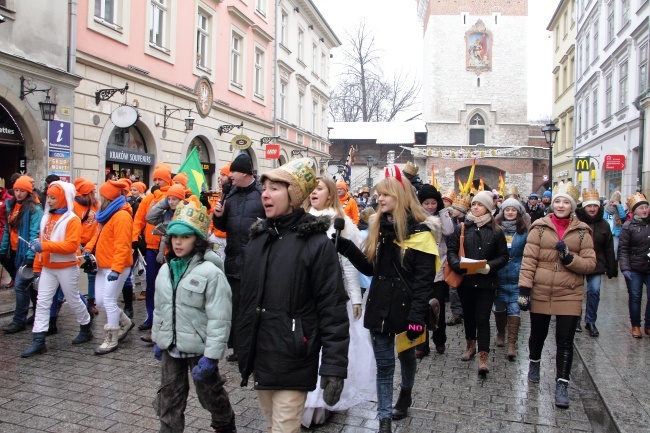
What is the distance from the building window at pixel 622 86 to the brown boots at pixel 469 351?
21140mm

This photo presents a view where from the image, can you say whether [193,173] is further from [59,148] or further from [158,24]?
[158,24]

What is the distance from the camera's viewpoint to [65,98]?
12680mm

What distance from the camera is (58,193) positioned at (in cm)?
614

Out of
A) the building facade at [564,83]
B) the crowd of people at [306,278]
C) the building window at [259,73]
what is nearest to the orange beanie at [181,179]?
the crowd of people at [306,278]

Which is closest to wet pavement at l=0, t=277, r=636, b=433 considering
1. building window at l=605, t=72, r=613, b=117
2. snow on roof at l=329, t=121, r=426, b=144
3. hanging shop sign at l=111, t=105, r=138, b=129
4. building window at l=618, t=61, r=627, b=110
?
hanging shop sign at l=111, t=105, r=138, b=129

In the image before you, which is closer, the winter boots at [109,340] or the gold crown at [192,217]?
the gold crown at [192,217]

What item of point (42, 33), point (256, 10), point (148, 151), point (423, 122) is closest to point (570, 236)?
point (42, 33)

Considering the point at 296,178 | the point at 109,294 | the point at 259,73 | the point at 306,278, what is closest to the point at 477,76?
the point at 259,73

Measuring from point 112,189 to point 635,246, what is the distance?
6.58 meters

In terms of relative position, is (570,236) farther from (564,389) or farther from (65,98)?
(65,98)

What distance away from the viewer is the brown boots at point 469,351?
6.34m

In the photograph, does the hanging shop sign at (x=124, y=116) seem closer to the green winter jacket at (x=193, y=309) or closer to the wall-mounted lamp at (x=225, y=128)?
the wall-mounted lamp at (x=225, y=128)

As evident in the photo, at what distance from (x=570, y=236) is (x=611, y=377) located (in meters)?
1.67

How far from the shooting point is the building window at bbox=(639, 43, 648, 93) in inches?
819
